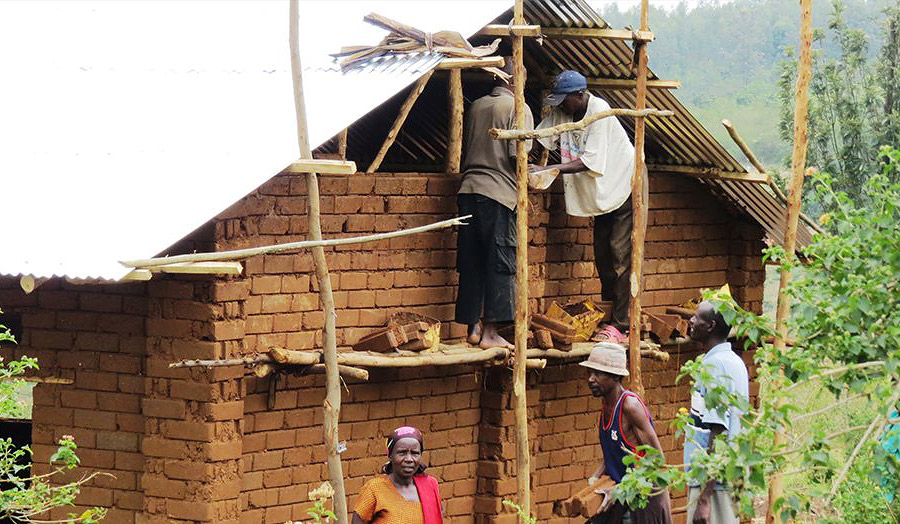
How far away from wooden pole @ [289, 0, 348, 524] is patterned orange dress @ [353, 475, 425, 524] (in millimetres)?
265

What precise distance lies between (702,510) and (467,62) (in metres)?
2.83

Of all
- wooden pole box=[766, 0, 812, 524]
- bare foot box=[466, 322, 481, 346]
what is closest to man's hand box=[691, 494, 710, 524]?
wooden pole box=[766, 0, 812, 524]

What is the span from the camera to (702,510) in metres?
7.34

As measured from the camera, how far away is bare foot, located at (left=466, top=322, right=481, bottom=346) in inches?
360

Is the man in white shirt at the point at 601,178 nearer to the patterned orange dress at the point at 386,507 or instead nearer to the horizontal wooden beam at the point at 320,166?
the horizontal wooden beam at the point at 320,166

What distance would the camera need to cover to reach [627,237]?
9.73 m

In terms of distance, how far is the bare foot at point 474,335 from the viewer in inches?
360

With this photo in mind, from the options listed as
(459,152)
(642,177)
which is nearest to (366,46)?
(459,152)

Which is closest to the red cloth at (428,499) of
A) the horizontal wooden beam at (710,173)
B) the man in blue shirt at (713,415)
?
the man in blue shirt at (713,415)

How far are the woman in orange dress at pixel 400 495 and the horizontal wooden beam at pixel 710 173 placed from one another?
12.8 feet

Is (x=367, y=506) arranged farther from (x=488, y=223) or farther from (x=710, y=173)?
(x=710, y=173)

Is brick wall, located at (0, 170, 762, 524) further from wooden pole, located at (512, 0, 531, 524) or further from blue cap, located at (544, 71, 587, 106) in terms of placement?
wooden pole, located at (512, 0, 531, 524)

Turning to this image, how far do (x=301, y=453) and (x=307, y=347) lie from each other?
57cm

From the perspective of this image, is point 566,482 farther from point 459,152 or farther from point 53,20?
point 53,20
